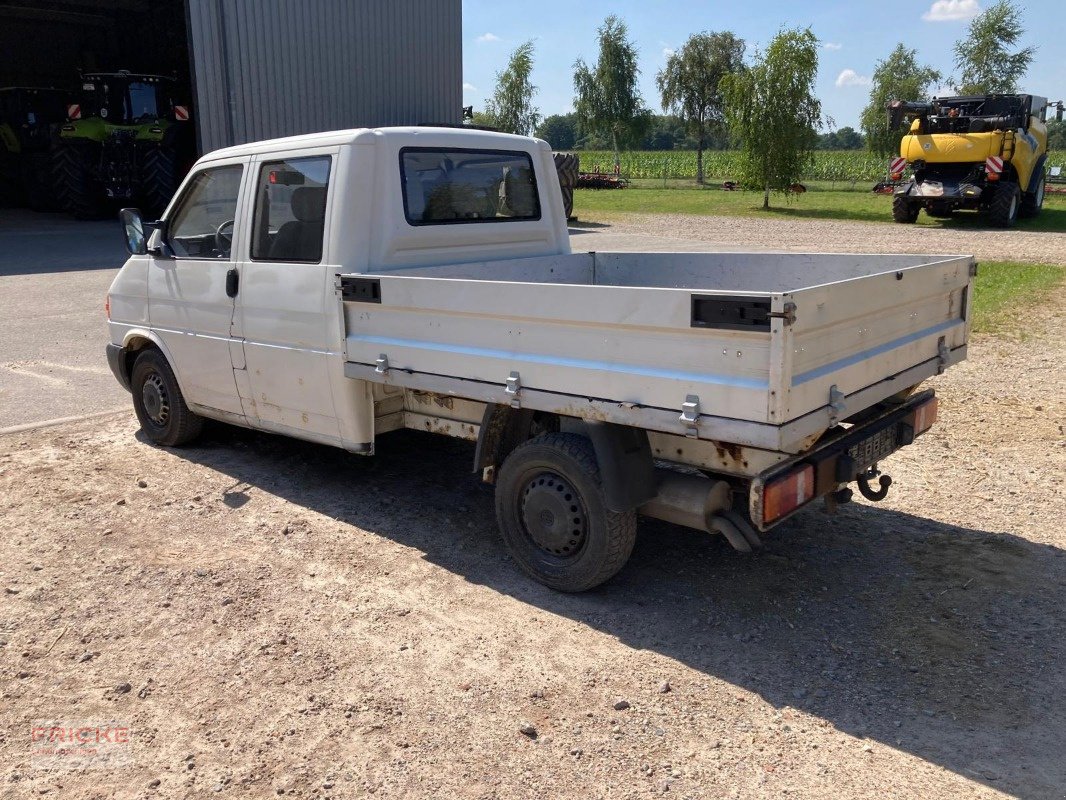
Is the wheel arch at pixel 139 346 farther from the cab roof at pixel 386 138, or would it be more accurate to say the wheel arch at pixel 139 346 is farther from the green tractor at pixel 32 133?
the green tractor at pixel 32 133

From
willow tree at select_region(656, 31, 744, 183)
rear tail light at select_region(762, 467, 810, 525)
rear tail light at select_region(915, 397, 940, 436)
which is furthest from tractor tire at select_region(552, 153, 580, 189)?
willow tree at select_region(656, 31, 744, 183)

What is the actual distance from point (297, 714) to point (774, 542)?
8.66ft

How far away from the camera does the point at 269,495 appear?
553 centimetres

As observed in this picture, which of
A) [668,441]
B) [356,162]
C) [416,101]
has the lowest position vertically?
[668,441]

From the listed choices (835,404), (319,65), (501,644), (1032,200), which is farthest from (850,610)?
(1032,200)

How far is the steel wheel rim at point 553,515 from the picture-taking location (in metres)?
4.09

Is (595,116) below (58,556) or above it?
above

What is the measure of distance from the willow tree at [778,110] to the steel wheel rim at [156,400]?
80.6 ft

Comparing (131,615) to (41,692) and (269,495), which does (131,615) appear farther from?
(269,495)

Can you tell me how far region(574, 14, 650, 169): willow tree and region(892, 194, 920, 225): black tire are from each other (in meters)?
25.0

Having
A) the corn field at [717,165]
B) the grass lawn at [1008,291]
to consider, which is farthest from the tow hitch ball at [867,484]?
the corn field at [717,165]

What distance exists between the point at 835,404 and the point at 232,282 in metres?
3.59

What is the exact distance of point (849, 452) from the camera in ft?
13.0

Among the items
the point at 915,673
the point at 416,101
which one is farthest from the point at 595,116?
the point at 915,673
